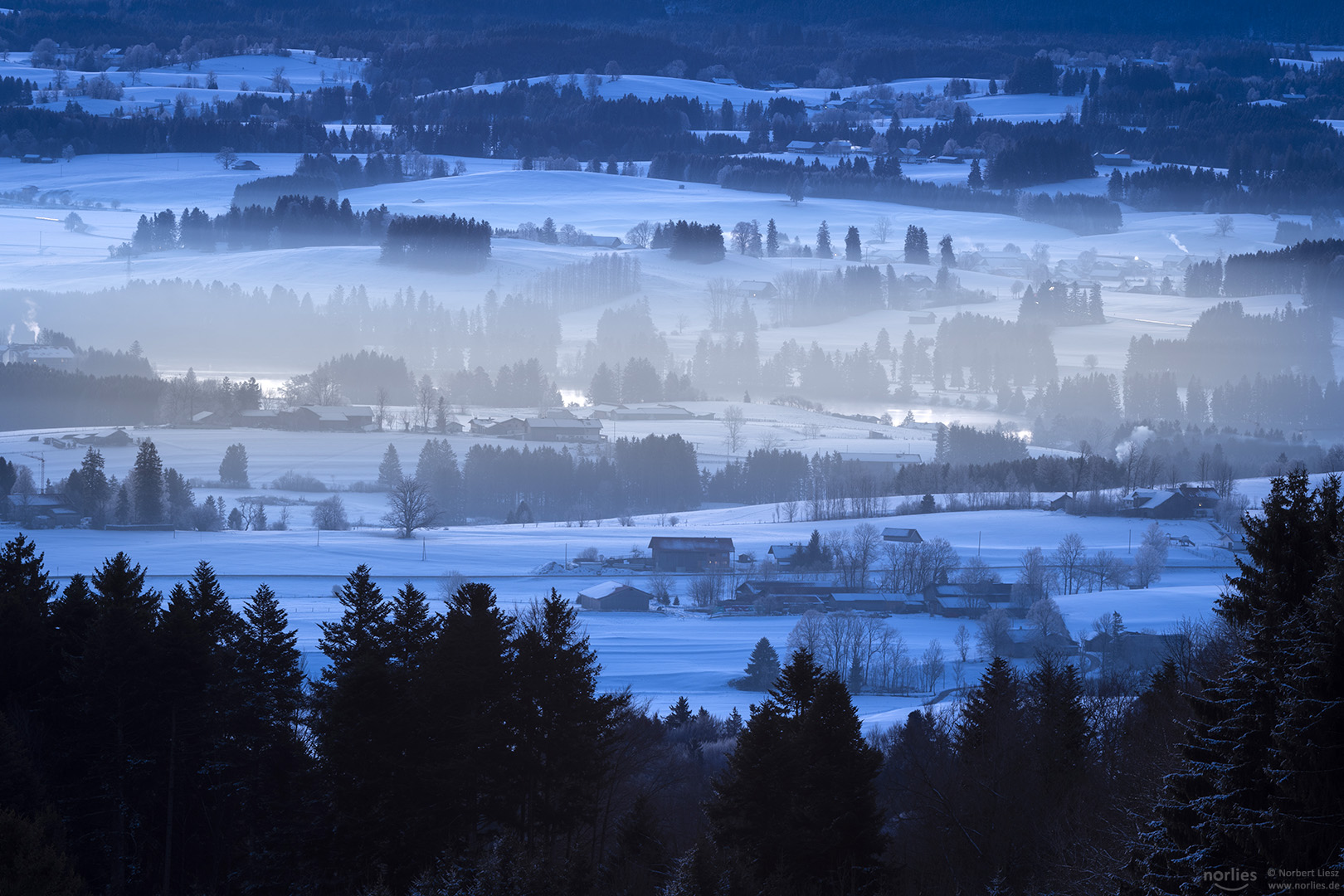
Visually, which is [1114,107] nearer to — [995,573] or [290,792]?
[995,573]

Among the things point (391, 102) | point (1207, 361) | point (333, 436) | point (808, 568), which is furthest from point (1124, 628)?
point (391, 102)

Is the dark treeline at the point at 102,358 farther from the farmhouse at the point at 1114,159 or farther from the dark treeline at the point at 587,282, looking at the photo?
the farmhouse at the point at 1114,159

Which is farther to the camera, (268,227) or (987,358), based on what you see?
(268,227)

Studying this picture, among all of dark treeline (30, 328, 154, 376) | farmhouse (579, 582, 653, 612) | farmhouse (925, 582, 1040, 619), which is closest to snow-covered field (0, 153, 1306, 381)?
dark treeline (30, 328, 154, 376)

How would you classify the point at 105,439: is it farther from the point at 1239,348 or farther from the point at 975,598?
the point at 1239,348

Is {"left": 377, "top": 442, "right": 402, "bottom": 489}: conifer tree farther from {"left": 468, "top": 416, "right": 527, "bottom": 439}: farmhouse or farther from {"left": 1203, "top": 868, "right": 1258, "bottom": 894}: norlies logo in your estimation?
{"left": 1203, "top": 868, "right": 1258, "bottom": 894}: norlies logo

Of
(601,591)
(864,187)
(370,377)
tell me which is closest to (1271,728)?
(601,591)

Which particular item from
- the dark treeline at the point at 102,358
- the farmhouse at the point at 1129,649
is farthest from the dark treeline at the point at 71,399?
the farmhouse at the point at 1129,649
